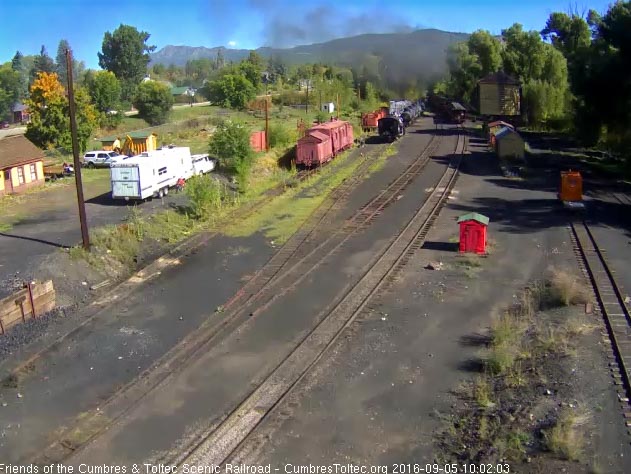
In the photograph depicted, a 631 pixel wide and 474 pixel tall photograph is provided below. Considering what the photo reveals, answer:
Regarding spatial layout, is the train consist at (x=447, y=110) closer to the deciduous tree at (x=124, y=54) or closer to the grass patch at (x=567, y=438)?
the deciduous tree at (x=124, y=54)

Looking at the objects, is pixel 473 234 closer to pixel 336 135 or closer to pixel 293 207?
pixel 293 207

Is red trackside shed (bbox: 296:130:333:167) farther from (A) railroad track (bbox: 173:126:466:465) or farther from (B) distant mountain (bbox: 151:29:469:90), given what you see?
(A) railroad track (bbox: 173:126:466:465)

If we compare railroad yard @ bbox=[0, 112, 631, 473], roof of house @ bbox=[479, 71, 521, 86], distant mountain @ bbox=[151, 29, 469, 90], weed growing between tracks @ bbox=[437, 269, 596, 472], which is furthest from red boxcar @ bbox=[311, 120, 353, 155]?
roof of house @ bbox=[479, 71, 521, 86]

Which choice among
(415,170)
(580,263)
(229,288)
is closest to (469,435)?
(229,288)

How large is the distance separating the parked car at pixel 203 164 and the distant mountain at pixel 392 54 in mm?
9104

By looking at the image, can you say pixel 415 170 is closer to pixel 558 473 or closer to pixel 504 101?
pixel 558 473

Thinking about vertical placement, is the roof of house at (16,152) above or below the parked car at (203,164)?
above

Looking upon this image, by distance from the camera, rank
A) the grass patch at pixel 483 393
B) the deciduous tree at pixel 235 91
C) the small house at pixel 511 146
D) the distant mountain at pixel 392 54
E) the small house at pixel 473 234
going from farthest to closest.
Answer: the deciduous tree at pixel 235 91 → the distant mountain at pixel 392 54 → the small house at pixel 511 146 → the small house at pixel 473 234 → the grass patch at pixel 483 393

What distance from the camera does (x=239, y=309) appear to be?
1559 cm

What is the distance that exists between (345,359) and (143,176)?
1643 centimetres

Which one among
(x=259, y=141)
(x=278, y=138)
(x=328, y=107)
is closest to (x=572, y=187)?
(x=259, y=141)

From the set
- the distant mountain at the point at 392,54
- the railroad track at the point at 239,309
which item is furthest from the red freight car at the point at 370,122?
the railroad track at the point at 239,309

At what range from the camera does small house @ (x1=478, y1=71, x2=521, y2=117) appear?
Answer: 65.8 m

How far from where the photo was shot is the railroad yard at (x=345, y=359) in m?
9.63
